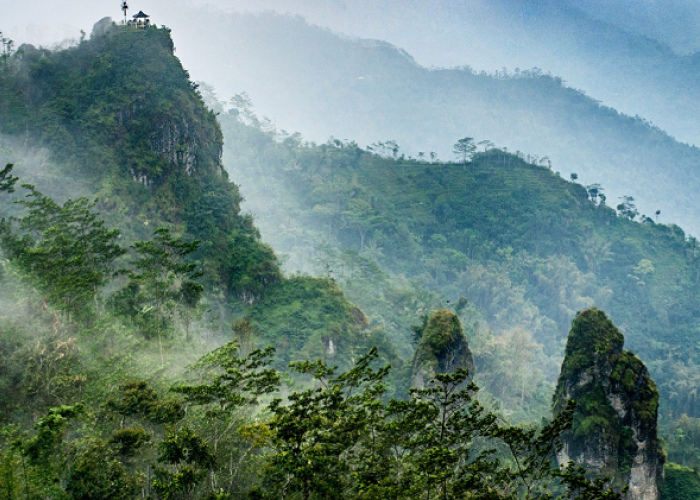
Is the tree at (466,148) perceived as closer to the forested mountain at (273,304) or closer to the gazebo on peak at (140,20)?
the forested mountain at (273,304)

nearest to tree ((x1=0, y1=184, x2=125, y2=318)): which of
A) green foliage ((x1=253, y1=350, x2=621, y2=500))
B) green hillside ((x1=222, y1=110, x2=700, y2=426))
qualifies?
green foliage ((x1=253, y1=350, x2=621, y2=500))

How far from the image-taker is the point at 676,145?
589 feet

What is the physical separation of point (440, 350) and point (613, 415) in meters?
10.1

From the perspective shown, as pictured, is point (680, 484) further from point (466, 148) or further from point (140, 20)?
point (466, 148)

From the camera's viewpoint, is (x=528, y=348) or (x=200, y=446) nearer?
(x=200, y=446)

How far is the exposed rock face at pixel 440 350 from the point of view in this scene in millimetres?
33156

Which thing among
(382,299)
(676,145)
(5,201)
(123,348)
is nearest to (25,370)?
(123,348)

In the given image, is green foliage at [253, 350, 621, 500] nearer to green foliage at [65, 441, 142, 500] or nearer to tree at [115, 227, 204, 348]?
green foliage at [65, 441, 142, 500]

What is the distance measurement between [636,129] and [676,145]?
15.8 m

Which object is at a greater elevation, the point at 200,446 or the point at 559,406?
the point at 559,406

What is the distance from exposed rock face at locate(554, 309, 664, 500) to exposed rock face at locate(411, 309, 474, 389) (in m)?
7.03

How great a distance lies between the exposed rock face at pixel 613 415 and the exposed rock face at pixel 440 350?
703cm

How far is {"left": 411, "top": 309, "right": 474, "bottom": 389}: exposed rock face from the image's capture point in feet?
109

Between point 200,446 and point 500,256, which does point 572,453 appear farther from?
point 500,256
